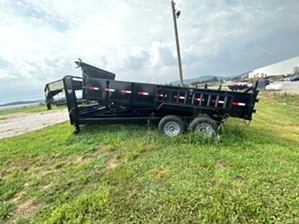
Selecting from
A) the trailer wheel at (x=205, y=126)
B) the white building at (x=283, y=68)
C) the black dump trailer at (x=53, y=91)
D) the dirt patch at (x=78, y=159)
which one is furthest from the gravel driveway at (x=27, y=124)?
the white building at (x=283, y=68)

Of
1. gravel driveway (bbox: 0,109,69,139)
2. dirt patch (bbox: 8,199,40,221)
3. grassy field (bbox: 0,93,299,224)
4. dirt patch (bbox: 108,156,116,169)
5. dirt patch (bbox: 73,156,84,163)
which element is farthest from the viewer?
gravel driveway (bbox: 0,109,69,139)

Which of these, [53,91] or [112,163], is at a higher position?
[53,91]

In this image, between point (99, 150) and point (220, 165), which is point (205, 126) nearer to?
point (220, 165)

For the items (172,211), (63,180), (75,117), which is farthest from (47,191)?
(75,117)

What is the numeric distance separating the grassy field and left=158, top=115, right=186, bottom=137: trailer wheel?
13.7 inches

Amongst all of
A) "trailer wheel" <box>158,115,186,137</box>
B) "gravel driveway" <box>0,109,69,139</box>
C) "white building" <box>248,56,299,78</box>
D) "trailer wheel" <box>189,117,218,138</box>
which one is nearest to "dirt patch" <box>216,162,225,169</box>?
"trailer wheel" <box>189,117,218,138</box>

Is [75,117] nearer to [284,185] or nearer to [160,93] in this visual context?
[160,93]

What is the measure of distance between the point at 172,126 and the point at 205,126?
2.78 ft

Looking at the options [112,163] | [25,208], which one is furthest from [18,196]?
[112,163]

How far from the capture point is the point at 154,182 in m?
2.73

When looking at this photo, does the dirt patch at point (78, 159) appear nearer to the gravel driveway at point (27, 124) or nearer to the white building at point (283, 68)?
the gravel driveway at point (27, 124)

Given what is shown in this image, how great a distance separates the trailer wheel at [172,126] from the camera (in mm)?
4602

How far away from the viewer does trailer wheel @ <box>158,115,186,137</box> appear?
460 centimetres

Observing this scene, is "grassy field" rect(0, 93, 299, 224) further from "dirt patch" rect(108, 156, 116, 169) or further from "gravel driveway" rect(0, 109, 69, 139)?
"gravel driveway" rect(0, 109, 69, 139)
